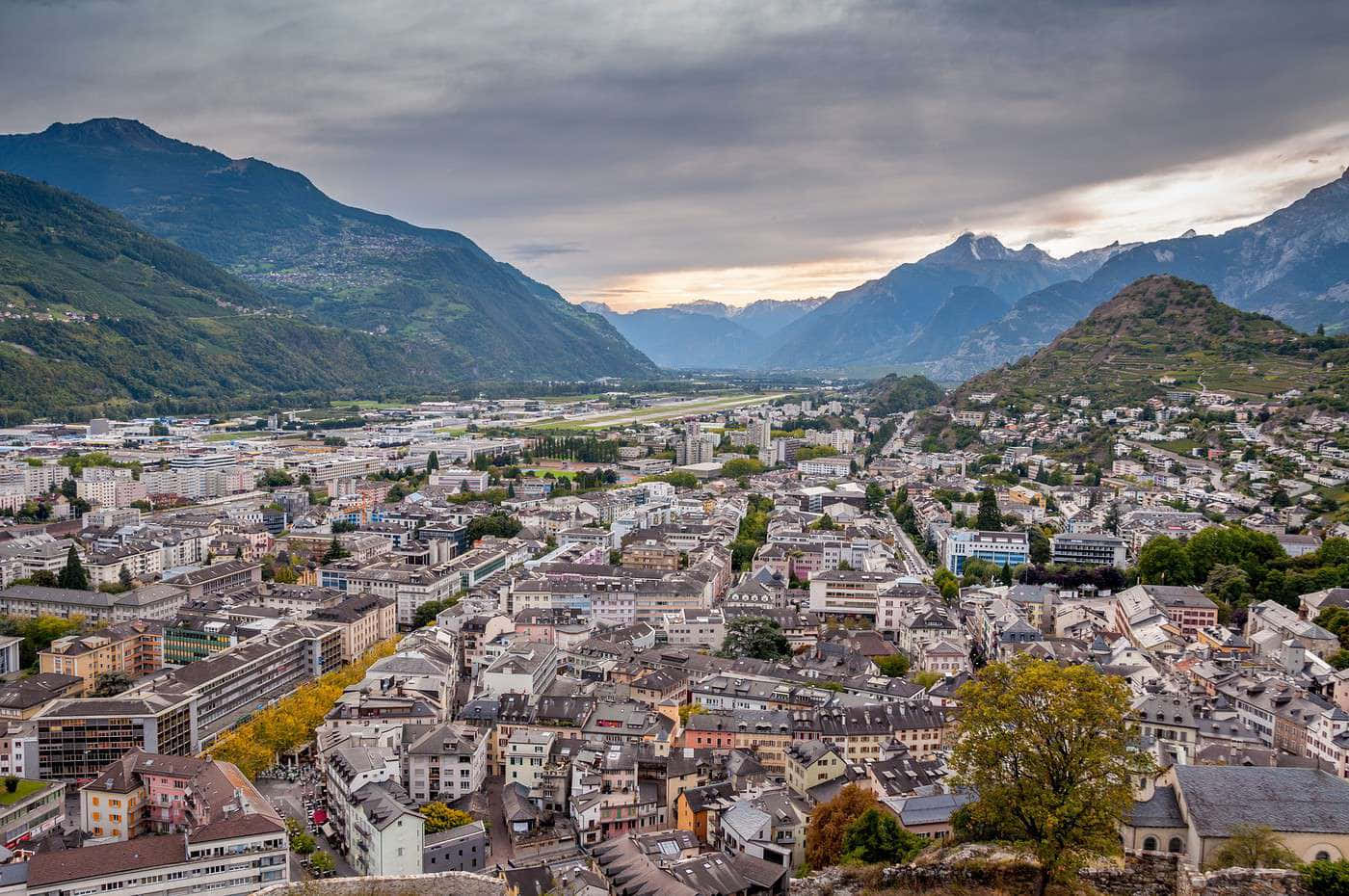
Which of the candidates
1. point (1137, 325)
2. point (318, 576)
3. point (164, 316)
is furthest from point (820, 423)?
point (164, 316)

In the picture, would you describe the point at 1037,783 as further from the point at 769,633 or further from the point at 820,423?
the point at 820,423

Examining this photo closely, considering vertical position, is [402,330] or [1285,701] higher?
[402,330]

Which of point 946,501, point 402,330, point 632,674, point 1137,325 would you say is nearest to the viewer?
point 632,674

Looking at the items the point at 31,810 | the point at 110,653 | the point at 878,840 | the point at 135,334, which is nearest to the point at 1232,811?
the point at 878,840

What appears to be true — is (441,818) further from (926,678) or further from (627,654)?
(926,678)

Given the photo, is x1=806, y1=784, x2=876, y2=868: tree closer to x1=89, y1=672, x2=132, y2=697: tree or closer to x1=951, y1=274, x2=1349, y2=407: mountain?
x1=89, y1=672, x2=132, y2=697: tree

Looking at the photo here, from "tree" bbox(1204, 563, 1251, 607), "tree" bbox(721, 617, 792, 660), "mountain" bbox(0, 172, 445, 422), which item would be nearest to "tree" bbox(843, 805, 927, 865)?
"tree" bbox(721, 617, 792, 660)
